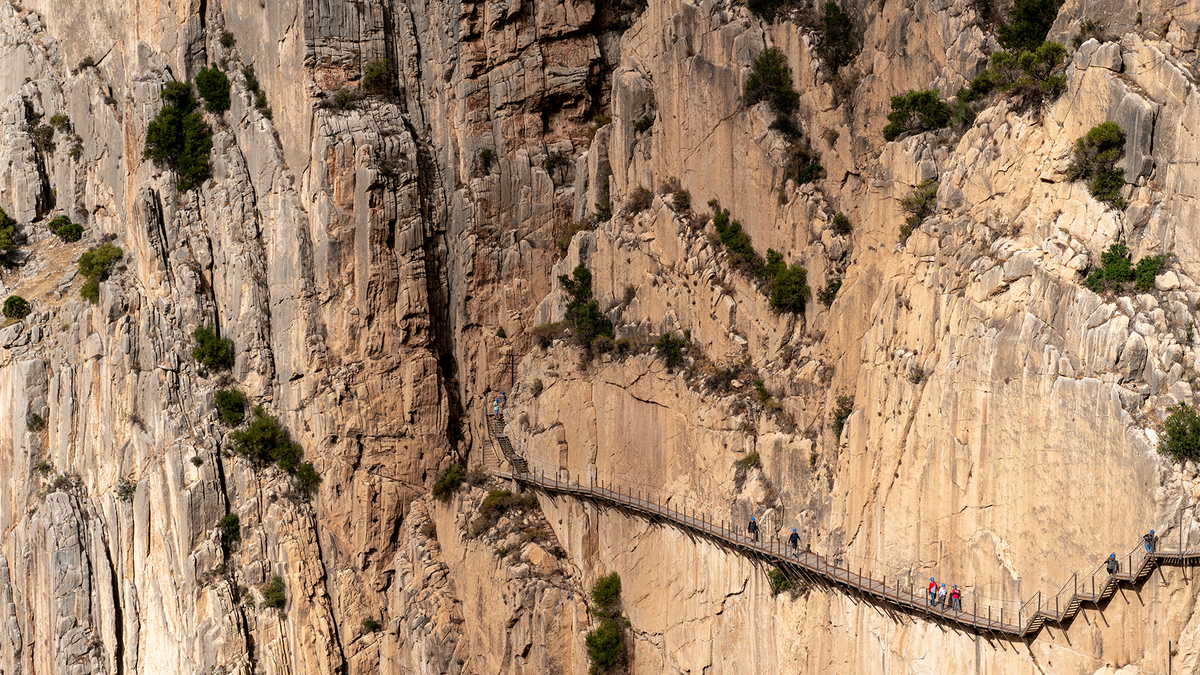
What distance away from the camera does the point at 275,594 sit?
55.7 metres

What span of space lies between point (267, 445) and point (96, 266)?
13.1 metres

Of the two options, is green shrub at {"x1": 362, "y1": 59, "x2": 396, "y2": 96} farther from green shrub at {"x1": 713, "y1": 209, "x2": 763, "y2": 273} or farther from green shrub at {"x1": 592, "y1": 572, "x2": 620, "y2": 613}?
green shrub at {"x1": 592, "y1": 572, "x2": 620, "y2": 613}

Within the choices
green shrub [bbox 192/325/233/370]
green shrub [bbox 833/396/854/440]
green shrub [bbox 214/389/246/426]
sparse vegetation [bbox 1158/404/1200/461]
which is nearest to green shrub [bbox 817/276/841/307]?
green shrub [bbox 833/396/854/440]

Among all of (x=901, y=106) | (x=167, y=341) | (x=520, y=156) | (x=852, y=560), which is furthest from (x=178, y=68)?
(x=852, y=560)

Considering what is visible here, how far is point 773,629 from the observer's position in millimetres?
44750

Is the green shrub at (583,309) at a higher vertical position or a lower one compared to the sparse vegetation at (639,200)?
lower

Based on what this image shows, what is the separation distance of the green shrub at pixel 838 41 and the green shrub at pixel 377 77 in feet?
64.9

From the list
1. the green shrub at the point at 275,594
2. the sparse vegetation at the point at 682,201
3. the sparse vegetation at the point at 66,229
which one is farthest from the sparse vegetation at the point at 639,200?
the sparse vegetation at the point at 66,229

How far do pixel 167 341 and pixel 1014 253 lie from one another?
37.2 meters

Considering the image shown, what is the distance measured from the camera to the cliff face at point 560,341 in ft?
117

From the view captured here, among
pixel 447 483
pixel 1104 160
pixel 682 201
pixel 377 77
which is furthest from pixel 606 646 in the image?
pixel 1104 160

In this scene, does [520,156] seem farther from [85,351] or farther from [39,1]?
[39,1]

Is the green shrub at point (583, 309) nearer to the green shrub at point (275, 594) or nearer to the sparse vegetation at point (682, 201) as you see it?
the sparse vegetation at point (682, 201)

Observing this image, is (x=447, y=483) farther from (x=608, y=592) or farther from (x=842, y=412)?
(x=842, y=412)
